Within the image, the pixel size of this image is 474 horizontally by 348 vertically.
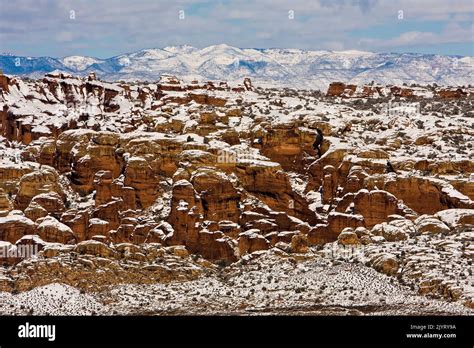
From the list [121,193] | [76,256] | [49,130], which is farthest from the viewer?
[49,130]

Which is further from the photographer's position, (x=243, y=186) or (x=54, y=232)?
(x=243, y=186)

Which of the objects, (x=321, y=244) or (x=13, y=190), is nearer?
(x=321, y=244)

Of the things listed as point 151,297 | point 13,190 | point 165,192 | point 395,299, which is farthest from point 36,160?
point 395,299

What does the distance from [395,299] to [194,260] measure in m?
13.7

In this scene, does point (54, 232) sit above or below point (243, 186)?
below

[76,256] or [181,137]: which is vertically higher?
[181,137]

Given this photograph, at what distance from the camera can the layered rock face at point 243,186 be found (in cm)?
5738

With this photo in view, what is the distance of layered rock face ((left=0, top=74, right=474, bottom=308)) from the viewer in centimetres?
5738

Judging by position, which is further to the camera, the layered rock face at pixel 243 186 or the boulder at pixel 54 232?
the layered rock face at pixel 243 186

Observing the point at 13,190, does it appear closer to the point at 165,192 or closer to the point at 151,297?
the point at 165,192

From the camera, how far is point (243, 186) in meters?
63.2

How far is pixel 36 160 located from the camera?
240 feet

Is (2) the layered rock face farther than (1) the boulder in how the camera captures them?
Yes
